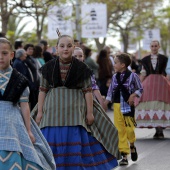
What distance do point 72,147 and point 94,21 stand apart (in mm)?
17744

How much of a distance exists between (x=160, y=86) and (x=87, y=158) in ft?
18.2

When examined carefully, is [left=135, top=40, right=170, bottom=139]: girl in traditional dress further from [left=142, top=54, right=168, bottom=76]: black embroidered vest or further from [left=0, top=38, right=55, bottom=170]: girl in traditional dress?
[left=0, top=38, right=55, bottom=170]: girl in traditional dress

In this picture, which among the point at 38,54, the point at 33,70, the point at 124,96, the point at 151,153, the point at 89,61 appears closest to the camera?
the point at 124,96

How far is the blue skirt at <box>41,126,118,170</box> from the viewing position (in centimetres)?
804

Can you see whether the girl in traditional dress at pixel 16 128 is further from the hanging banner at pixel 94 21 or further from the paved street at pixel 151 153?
the hanging banner at pixel 94 21

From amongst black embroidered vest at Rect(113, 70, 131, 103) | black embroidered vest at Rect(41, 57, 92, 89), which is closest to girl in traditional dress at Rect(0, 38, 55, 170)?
black embroidered vest at Rect(41, 57, 92, 89)

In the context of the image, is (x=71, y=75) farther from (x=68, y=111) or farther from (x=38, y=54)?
(x=38, y=54)

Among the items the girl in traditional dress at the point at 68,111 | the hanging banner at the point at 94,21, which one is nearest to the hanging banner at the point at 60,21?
the hanging banner at the point at 94,21

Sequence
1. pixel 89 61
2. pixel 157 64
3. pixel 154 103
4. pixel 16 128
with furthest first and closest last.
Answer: pixel 89 61
pixel 154 103
pixel 157 64
pixel 16 128

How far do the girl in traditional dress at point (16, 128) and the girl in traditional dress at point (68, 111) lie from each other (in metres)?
1.45

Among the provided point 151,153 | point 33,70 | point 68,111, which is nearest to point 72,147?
point 68,111

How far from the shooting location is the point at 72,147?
806 centimetres

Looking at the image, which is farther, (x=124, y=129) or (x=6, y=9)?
(x=6, y=9)

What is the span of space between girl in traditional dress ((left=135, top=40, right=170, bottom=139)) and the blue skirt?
16.8 feet
